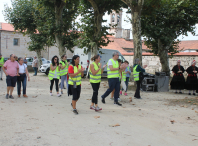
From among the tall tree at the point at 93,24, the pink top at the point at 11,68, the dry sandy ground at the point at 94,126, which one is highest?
the tall tree at the point at 93,24

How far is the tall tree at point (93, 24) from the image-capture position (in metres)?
18.2

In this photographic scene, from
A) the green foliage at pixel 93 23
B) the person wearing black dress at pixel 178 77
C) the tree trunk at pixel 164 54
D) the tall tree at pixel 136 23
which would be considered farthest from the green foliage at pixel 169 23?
the person wearing black dress at pixel 178 77

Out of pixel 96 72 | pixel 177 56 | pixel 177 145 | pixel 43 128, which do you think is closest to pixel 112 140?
pixel 177 145

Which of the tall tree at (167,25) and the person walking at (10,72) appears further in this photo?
the tall tree at (167,25)

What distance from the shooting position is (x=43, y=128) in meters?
5.34

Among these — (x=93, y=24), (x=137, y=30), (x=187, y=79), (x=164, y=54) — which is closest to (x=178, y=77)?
(x=187, y=79)

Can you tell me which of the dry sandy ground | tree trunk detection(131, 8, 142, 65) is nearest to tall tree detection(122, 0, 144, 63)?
tree trunk detection(131, 8, 142, 65)

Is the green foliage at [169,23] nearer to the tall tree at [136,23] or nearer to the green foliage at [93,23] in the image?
the green foliage at [93,23]

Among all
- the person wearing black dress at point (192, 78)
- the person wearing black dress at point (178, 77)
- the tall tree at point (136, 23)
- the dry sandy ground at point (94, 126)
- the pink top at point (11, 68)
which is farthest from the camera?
the tall tree at point (136, 23)

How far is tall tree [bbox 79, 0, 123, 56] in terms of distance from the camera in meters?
18.2

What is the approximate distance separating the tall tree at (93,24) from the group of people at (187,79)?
765 cm

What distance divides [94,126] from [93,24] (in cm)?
1399

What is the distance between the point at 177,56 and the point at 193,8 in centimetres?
638

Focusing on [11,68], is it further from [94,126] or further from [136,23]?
[136,23]
